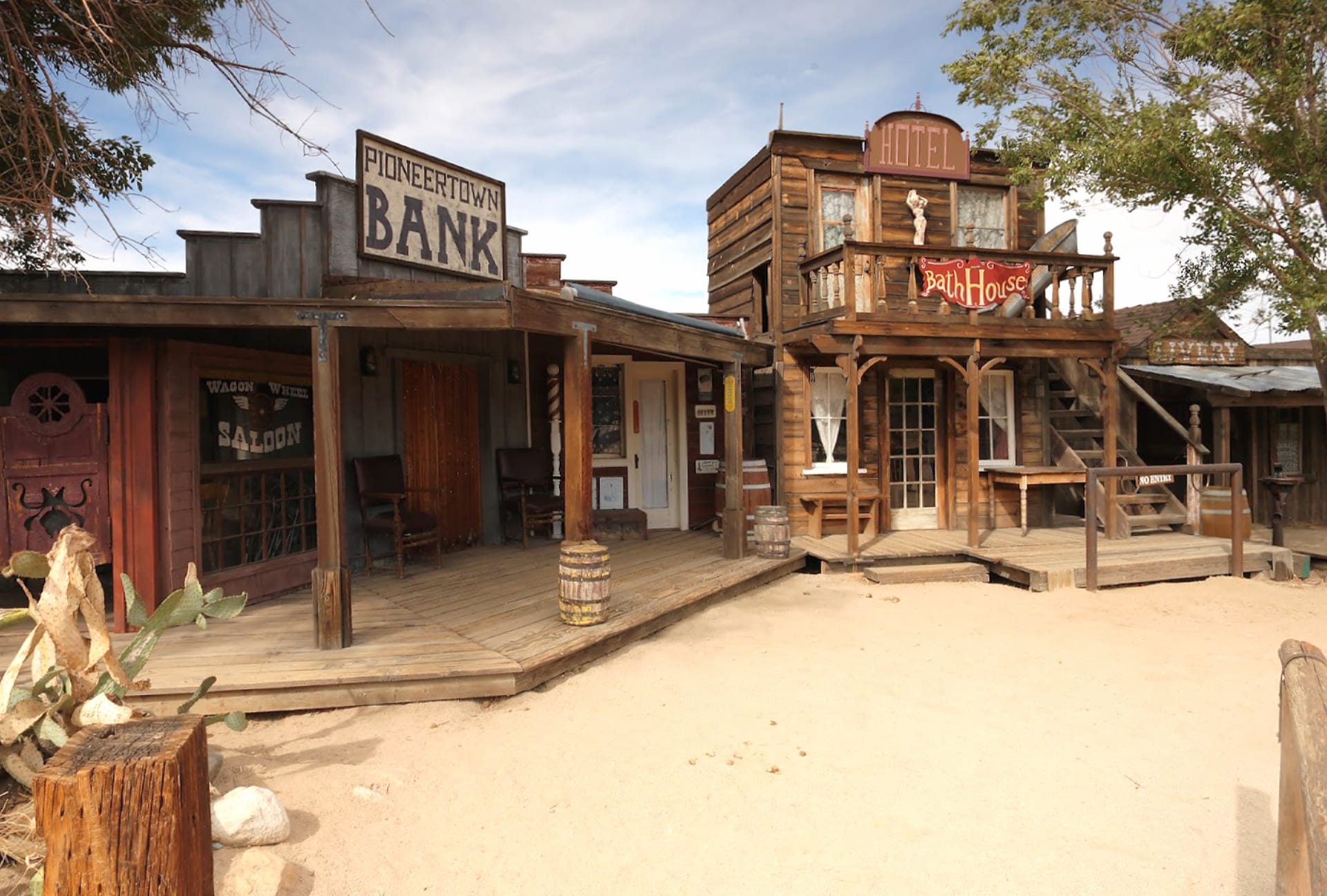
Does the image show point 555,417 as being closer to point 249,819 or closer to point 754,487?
point 754,487

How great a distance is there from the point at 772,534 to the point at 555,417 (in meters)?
3.10

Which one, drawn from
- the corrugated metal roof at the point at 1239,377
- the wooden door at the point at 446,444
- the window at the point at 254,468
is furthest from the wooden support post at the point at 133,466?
the corrugated metal roof at the point at 1239,377

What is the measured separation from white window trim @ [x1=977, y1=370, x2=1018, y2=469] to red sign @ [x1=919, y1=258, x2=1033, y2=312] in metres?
1.58

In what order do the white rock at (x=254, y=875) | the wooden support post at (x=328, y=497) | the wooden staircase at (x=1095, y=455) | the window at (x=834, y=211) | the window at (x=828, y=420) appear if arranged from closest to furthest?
the white rock at (x=254, y=875) < the wooden support post at (x=328, y=497) < the wooden staircase at (x=1095, y=455) < the window at (x=828, y=420) < the window at (x=834, y=211)

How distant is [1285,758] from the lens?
200 centimetres

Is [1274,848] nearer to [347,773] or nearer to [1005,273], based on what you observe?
[347,773]

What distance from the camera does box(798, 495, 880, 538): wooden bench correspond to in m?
9.02

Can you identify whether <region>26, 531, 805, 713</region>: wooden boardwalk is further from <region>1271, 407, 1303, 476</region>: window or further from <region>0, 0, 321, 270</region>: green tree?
<region>1271, 407, 1303, 476</region>: window

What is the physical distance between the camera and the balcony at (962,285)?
7.90 m

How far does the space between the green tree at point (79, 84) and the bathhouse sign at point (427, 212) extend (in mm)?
1377

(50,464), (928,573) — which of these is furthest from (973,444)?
(50,464)

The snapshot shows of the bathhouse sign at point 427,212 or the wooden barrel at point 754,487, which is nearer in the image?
the bathhouse sign at point 427,212

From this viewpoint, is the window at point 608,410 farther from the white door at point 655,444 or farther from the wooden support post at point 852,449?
the wooden support post at point 852,449

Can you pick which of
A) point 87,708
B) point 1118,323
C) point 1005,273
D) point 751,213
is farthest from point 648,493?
point 1118,323
